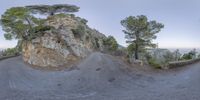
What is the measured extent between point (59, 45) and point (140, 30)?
38.0 feet

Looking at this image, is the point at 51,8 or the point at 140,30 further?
the point at 51,8

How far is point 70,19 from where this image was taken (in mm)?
38906

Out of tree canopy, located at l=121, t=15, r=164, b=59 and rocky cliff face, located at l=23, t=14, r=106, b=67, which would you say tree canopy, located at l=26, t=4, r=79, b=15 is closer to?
rocky cliff face, located at l=23, t=14, r=106, b=67

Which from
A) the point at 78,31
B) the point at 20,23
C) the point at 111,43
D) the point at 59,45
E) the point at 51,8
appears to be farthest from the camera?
the point at 111,43

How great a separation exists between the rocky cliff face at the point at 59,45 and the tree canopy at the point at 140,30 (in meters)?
5.88

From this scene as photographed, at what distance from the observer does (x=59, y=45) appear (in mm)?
32781

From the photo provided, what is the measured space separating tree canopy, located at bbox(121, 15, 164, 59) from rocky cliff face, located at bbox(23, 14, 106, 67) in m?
5.88

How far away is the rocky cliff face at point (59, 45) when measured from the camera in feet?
102

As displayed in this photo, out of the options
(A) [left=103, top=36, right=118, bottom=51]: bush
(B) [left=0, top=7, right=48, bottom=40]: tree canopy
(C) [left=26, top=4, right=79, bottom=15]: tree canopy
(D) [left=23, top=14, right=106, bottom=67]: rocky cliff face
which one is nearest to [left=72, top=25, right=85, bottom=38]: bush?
(D) [left=23, top=14, right=106, bottom=67]: rocky cliff face

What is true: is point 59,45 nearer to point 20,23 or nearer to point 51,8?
point 20,23

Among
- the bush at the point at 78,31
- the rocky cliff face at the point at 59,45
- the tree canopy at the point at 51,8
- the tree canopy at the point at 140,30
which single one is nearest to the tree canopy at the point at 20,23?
the rocky cliff face at the point at 59,45

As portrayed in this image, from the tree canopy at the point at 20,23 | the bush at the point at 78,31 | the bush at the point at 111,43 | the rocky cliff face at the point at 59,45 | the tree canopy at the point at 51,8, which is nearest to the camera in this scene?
the rocky cliff face at the point at 59,45

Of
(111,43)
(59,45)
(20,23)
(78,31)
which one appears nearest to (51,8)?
(20,23)

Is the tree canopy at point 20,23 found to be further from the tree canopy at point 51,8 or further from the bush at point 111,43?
the bush at point 111,43
